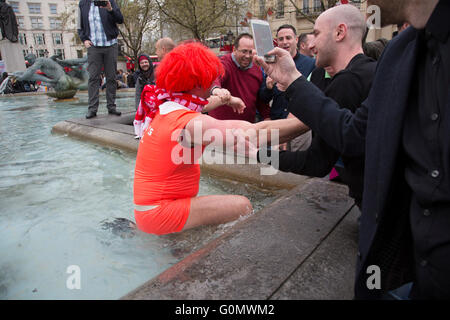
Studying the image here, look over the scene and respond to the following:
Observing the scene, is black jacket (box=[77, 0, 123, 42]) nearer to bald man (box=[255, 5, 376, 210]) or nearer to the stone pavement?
bald man (box=[255, 5, 376, 210])

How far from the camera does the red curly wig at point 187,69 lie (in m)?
2.04

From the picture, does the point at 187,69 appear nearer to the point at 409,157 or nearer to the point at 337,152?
the point at 337,152

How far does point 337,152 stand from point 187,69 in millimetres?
1056

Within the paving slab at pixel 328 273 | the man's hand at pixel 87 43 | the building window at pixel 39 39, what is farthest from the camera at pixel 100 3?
the building window at pixel 39 39

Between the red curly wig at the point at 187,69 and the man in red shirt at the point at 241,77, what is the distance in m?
2.08

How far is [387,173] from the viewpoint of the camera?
42.8 inches

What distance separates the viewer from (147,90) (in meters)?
2.38

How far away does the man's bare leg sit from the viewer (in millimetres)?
2316

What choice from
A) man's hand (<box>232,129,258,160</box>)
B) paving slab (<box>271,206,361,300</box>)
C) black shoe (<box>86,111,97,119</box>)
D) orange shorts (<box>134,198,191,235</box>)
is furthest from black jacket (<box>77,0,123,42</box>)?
paving slab (<box>271,206,361,300</box>)

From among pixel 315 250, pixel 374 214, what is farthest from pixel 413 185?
pixel 315 250

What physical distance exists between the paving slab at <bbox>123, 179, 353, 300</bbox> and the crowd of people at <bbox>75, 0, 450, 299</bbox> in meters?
0.32

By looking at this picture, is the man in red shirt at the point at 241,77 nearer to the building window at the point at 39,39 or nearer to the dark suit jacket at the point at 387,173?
the dark suit jacket at the point at 387,173
